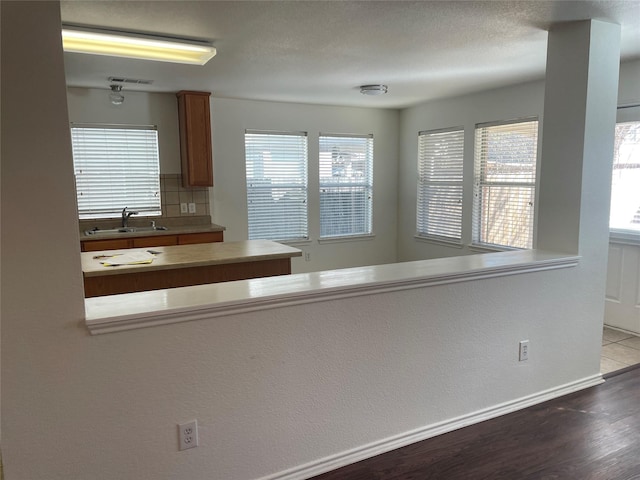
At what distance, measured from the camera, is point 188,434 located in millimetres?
1827

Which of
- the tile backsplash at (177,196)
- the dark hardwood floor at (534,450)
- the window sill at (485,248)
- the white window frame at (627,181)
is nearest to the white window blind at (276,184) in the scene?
the tile backsplash at (177,196)

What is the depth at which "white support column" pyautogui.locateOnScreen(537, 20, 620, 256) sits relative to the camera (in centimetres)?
261

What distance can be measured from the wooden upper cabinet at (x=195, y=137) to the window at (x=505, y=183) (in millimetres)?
2883

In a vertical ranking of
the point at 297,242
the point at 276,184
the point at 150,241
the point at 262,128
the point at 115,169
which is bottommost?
the point at 297,242

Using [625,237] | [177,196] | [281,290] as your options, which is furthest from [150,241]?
[625,237]

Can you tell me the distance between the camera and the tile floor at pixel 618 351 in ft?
10.6

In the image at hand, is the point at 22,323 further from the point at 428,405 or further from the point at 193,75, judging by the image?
the point at 193,75

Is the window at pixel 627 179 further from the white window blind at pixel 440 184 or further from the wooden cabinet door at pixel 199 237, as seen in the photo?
the wooden cabinet door at pixel 199 237

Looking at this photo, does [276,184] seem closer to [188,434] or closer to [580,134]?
[580,134]

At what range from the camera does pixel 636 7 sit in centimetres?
237

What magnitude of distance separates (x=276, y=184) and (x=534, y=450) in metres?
4.00

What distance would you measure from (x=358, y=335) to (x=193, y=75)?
9.17ft

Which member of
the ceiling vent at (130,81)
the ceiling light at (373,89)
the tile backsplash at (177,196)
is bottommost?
the tile backsplash at (177,196)

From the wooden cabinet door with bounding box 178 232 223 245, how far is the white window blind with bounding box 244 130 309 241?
78 cm
